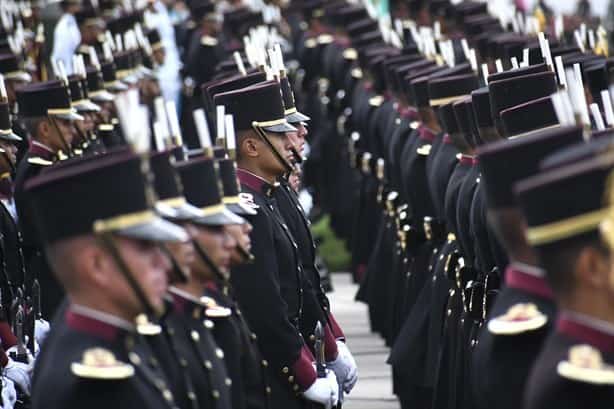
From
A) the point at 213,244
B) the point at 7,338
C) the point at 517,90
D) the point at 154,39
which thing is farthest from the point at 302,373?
the point at 154,39

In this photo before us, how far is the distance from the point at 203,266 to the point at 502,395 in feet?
3.40

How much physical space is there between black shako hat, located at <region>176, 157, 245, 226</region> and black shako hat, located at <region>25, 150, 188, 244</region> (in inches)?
38.7

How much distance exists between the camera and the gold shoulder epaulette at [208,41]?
21156 mm

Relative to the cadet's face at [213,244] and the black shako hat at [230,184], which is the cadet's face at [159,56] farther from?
the cadet's face at [213,244]

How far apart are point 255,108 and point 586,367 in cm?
355

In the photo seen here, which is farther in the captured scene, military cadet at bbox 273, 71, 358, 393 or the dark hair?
military cadet at bbox 273, 71, 358, 393

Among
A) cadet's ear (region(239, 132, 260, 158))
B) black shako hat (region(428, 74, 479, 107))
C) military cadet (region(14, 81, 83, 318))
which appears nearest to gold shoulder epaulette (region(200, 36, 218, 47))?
military cadet (region(14, 81, 83, 318))

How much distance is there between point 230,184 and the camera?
7004 millimetres

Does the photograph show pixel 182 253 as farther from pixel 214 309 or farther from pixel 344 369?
pixel 344 369

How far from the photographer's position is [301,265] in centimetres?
827

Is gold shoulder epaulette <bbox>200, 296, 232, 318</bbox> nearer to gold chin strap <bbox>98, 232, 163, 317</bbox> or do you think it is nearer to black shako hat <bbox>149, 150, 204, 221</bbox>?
black shako hat <bbox>149, 150, 204, 221</bbox>

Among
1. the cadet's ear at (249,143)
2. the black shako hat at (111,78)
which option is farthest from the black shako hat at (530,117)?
the black shako hat at (111,78)

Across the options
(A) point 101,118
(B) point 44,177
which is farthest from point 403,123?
(B) point 44,177

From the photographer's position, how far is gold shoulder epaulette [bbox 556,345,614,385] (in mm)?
4887
